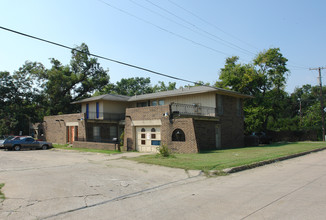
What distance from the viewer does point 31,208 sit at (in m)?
7.17

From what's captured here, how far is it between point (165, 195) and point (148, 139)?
16.0 meters

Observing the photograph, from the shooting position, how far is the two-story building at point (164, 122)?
22.0 meters

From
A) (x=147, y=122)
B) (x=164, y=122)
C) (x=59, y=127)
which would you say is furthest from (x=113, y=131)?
(x=164, y=122)

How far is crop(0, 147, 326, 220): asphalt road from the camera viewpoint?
6461 millimetres

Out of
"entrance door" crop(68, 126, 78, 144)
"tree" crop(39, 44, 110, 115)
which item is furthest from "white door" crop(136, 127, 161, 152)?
"tree" crop(39, 44, 110, 115)

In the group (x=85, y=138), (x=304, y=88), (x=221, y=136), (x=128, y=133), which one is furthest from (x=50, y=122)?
(x=304, y=88)

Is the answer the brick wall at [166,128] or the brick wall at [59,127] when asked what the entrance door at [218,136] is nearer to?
the brick wall at [166,128]

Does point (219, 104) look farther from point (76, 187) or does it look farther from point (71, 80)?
point (71, 80)

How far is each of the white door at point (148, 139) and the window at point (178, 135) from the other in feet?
6.51

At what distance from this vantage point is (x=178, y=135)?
22.0 meters

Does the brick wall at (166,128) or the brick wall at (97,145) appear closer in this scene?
the brick wall at (166,128)

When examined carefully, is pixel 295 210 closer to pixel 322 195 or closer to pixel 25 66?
pixel 322 195

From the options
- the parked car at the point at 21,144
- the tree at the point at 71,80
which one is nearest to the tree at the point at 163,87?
the tree at the point at 71,80

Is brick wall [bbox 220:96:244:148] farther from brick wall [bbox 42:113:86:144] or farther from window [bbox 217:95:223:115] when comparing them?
brick wall [bbox 42:113:86:144]
